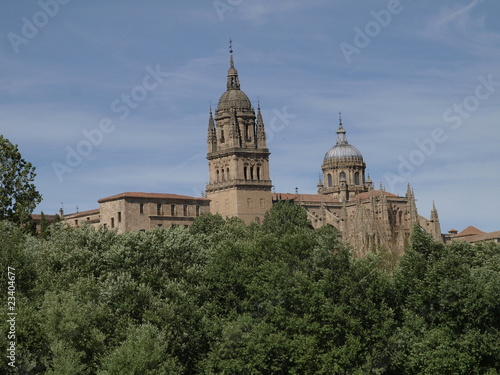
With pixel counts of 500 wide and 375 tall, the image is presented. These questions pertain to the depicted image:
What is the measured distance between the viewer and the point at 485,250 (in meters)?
81.7

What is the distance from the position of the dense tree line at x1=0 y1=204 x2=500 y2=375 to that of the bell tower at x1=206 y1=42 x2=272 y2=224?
75426 millimetres

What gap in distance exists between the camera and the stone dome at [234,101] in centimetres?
14225

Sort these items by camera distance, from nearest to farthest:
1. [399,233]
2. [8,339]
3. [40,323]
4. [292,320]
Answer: [8,339] < [40,323] < [292,320] < [399,233]

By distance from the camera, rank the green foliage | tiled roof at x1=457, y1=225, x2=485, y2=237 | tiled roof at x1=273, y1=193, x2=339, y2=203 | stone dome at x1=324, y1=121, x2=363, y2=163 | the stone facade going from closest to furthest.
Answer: the green foliage
the stone facade
tiled roof at x1=273, y1=193, x2=339, y2=203
tiled roof at x1=457, y1=225, x2=485, y2=237
stone dome at x1=324, y1=121, x2=363, y2=163

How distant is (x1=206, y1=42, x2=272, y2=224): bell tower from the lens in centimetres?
13538

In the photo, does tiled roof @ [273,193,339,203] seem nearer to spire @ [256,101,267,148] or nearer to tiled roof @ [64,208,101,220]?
spire @ [256,101,267,148]

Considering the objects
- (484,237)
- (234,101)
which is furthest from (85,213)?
(484,237)

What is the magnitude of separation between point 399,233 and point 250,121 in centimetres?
3103

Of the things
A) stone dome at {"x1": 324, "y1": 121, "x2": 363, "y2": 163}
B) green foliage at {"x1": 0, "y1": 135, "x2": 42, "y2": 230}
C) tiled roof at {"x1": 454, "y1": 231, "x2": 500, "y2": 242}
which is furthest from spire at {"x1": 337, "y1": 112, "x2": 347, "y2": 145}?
green foliage at {"x1": 0, "y1": 135, "x2": 42, "y2": 230}

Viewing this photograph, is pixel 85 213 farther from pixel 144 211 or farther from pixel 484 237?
pixel 484 237

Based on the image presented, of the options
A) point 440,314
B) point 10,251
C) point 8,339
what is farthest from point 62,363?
point 440,314

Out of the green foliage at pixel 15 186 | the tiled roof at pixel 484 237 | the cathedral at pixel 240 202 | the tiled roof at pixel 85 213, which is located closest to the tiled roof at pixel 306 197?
the cathedral at pixel 240 202

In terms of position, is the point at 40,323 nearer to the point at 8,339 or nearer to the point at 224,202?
the point at 8,339

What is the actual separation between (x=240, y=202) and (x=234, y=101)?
17695mm
